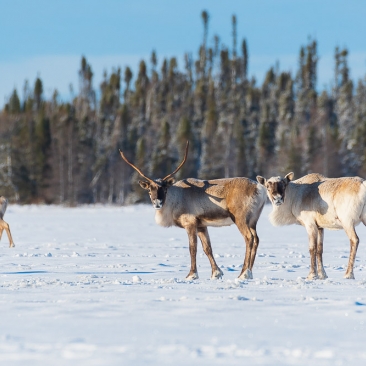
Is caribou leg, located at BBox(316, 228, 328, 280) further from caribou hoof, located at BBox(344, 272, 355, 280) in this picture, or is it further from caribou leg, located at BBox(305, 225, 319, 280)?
caribou hoof, located at BBox(344, 272, 355, 280)

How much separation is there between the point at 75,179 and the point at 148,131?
20.6 m

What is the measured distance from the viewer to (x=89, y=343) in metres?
5.25

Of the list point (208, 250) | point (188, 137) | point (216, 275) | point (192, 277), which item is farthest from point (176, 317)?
point (188, 137)

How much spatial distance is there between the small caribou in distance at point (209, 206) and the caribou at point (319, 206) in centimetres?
35

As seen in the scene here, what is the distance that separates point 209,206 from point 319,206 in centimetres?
168

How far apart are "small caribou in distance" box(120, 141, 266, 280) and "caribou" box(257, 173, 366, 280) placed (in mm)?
348

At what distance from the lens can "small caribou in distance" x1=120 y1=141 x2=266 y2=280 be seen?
10164 mm

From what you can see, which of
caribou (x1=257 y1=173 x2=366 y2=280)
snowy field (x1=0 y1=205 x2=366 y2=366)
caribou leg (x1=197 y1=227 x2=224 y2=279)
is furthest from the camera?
caribou leg (x1=197 y1=227 x2=224 y2=279)

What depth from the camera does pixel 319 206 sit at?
10320mm

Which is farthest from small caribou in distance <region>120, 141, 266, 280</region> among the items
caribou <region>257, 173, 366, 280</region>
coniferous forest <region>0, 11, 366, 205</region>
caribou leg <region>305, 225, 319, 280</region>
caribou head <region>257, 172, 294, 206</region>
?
coniferous forest <region>0, 11, 366, 205</region>

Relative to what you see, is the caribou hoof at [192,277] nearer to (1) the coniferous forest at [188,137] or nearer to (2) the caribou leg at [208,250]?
(2) the caribou leg at [208,250]

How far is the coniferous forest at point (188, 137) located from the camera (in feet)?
207

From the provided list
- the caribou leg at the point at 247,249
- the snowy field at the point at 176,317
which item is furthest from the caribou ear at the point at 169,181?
the snowy field at the point at 176,317

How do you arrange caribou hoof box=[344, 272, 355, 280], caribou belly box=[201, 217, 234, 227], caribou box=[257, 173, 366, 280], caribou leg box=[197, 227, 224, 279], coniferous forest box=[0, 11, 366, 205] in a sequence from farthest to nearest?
1. coniferous forest box=[0, 11, 366, 205]
2. caribou belly box=[201, 217, 234, 227]
3. caribou leg box=[197, 227, 224, 279]
4. caribou box=[257, 173, 366, 280]
5. caribou hoof box=[344, 272, 355, 280]
